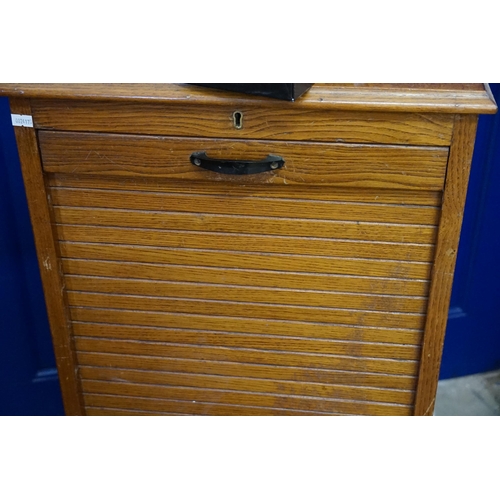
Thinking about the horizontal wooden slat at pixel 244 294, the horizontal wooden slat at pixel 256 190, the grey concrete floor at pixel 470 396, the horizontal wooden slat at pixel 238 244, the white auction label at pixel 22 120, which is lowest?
the grey concrete floor at pixel 470 396

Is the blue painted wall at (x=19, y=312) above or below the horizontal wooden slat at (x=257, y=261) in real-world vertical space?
below

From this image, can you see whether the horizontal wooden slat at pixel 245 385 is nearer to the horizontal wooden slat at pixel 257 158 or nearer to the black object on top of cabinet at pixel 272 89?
the horizontal wooden slat at pixel 257 158

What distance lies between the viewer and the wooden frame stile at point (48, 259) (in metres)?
1.03

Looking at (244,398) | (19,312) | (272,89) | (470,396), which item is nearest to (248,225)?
(272,89)

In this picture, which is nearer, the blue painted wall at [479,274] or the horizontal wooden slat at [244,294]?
the horizontal wooden slat at [244,294]

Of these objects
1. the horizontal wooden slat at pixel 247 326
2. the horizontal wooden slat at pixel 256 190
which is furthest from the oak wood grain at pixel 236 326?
the horizontal wooden slat at pixel 256 190

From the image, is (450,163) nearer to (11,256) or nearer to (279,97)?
(279,97)

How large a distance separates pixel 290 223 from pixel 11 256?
748 millimetres

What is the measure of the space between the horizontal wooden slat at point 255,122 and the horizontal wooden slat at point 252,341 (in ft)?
1.19

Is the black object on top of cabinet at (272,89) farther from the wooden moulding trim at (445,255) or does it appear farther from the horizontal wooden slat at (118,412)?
the horizontal wooden slat at (118,412)

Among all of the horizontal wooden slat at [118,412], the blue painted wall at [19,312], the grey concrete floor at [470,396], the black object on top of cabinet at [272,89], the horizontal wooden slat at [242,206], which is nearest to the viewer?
the black object on top of cabinet at [272,89]

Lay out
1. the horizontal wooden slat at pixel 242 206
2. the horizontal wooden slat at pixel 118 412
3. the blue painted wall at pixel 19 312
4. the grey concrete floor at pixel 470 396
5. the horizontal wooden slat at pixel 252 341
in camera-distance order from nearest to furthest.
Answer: the horizontal wooden slat at pixel 242 206, the horizontal wooden slat at pixel 252 341, the horizontal wooden slat at pixel 118 412, the blue painted wall at pixel 19 312, the grey concrete floor at pixel 470 396

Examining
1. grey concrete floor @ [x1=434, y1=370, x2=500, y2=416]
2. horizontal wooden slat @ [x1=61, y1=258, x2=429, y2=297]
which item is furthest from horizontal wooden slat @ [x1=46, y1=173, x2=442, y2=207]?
grey concrete floor @ [x1=434, y1=370, x2=500, y2=416]

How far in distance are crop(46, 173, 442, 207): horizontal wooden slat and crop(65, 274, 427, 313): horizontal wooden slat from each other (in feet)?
0.55
